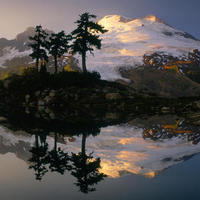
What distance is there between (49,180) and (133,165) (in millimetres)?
2023

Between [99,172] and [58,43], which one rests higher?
[58,43]

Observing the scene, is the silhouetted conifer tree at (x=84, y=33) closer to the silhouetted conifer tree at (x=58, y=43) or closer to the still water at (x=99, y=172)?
the silhouetted conifer tree at (x=58, y=43)

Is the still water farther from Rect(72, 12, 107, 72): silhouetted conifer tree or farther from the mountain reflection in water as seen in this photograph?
Rect(72, 12, 107, 72): silhouetted conifer tree

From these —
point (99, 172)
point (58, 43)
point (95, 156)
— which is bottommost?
point (95, 156)

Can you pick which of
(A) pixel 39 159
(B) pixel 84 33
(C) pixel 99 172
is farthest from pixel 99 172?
(B) pixel 84 33

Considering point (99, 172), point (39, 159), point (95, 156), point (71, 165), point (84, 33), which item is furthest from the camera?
point (84, 33)

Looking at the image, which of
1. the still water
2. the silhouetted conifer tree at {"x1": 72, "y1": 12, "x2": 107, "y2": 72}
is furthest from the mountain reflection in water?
the silhouetted conifer tree at {"x1": 72, "y1": 12, "x2": 107, "y2": 72}

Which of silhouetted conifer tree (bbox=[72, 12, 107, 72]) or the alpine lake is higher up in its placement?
silhouetted conifer tree (bbox=[72, 12, 107, 72])

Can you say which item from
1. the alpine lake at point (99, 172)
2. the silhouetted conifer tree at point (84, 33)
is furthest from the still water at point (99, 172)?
the silhouetted conifer tree at point (84, 33)

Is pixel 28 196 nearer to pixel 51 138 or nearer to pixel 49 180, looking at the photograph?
pixel 49 180

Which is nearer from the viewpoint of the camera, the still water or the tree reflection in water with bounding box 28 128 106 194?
the still water

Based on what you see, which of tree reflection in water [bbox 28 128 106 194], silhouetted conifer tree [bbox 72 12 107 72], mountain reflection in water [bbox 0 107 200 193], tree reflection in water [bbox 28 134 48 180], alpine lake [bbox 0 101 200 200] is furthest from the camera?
silhouetted conifer tree [bbox 72 12 107 72]

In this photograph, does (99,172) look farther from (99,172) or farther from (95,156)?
(95,156)

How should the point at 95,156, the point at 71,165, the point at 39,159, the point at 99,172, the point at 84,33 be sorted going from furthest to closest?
the point at 84,33
the point at 95,156
the point at 39,159
the point at 71,165
the point at 99,172
